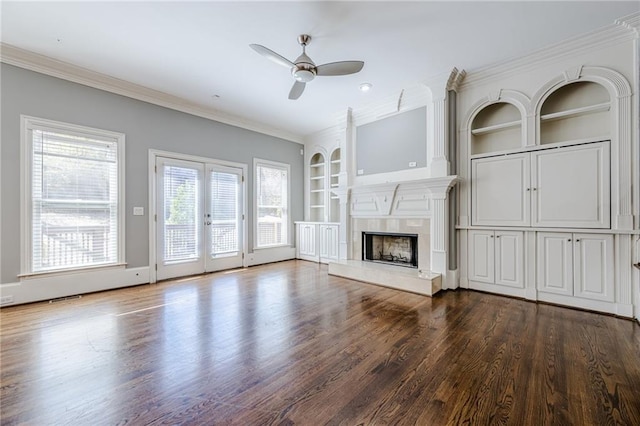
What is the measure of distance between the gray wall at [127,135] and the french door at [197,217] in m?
0.23

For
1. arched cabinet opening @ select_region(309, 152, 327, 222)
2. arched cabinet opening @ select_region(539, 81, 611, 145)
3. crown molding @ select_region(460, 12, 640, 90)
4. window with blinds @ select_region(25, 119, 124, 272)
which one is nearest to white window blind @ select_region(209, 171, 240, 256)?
window with blinds @ select_region(25, 119, 124, 272)

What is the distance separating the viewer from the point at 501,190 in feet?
12.1

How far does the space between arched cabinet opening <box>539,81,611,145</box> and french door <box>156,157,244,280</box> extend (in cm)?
513

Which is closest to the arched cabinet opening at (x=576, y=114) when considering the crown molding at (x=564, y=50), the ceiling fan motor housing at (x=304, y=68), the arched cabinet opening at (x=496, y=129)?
the arched cabinet opening at (x=496, y=129)

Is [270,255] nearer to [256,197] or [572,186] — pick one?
[256,197]

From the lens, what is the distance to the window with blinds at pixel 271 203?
600cm

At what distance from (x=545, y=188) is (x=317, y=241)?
13.7 ft

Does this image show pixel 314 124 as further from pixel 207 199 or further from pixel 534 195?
pixel 534 195

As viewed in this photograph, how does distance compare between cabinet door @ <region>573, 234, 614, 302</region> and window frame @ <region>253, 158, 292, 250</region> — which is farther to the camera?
window frame @ <region>253, 158, 292, 250</region>

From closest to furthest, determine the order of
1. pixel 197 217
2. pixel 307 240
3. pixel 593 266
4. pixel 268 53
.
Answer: pixel 268 53 → pixel 593 266 → pixel 197 217 → pixel 307 240

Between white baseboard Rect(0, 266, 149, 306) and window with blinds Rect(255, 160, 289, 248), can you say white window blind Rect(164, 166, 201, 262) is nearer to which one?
white baseboard Rect(0, 266, 149, 306)

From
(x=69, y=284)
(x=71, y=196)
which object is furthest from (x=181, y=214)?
(x=69, y=284)

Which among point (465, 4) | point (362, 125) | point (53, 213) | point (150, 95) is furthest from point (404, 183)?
point (53, 213)

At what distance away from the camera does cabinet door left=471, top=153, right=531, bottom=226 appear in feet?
11.6
